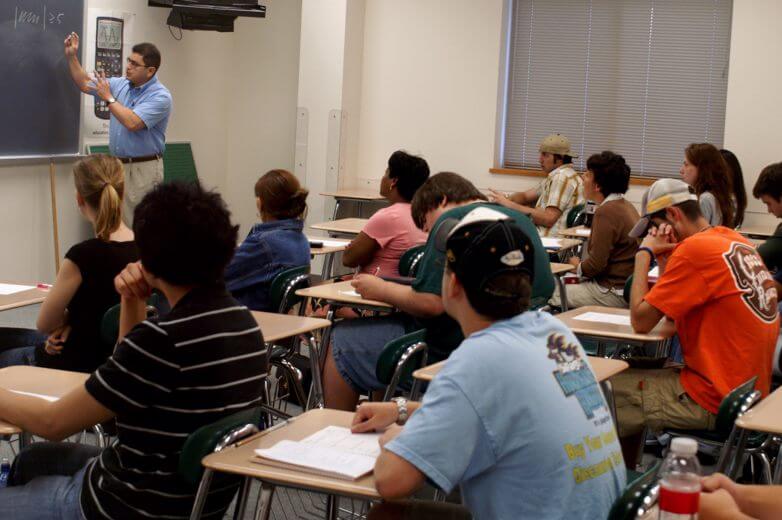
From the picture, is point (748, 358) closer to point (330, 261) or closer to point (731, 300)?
point (731, 300)

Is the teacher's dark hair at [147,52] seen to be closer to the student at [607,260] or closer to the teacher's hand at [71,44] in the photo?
the teacher's hand at [71,44]

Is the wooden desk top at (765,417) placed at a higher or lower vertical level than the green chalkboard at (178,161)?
lower

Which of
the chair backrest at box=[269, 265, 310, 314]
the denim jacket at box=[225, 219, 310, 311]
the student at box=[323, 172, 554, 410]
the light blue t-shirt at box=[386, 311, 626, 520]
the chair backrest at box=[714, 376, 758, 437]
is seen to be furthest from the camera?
the denim jacket at box=[225, 219, 310, 311]

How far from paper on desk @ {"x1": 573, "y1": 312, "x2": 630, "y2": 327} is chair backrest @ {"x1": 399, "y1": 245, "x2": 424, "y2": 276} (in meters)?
0.79

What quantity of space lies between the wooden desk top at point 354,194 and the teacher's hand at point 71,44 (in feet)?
8.24

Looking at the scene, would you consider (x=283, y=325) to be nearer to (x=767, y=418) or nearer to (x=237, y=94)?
(x=767, y=418)

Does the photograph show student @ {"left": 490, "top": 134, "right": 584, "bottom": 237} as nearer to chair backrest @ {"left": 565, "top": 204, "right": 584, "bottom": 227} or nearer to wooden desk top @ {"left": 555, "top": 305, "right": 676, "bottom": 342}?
chair backrest @ {"left": 565, "top": 204, "right": 584, "bottom": 227}

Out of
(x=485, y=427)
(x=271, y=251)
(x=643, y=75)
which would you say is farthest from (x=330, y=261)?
(x=485, y=427)

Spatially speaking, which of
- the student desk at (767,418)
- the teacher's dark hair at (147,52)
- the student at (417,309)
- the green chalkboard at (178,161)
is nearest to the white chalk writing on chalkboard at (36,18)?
the teacher's dark hair at (147,52)

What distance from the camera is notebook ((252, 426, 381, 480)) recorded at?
75.8 inches

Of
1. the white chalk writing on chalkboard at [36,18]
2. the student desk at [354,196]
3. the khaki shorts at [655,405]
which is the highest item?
the white chalk writing on chalkboard at [36,18]

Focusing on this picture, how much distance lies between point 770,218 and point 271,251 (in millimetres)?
4865

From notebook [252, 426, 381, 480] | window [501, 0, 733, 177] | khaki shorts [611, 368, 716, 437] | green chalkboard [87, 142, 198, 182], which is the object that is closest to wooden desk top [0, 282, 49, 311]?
notebook [252, 426, 381, 480]

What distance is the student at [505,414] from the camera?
5.69 ft
